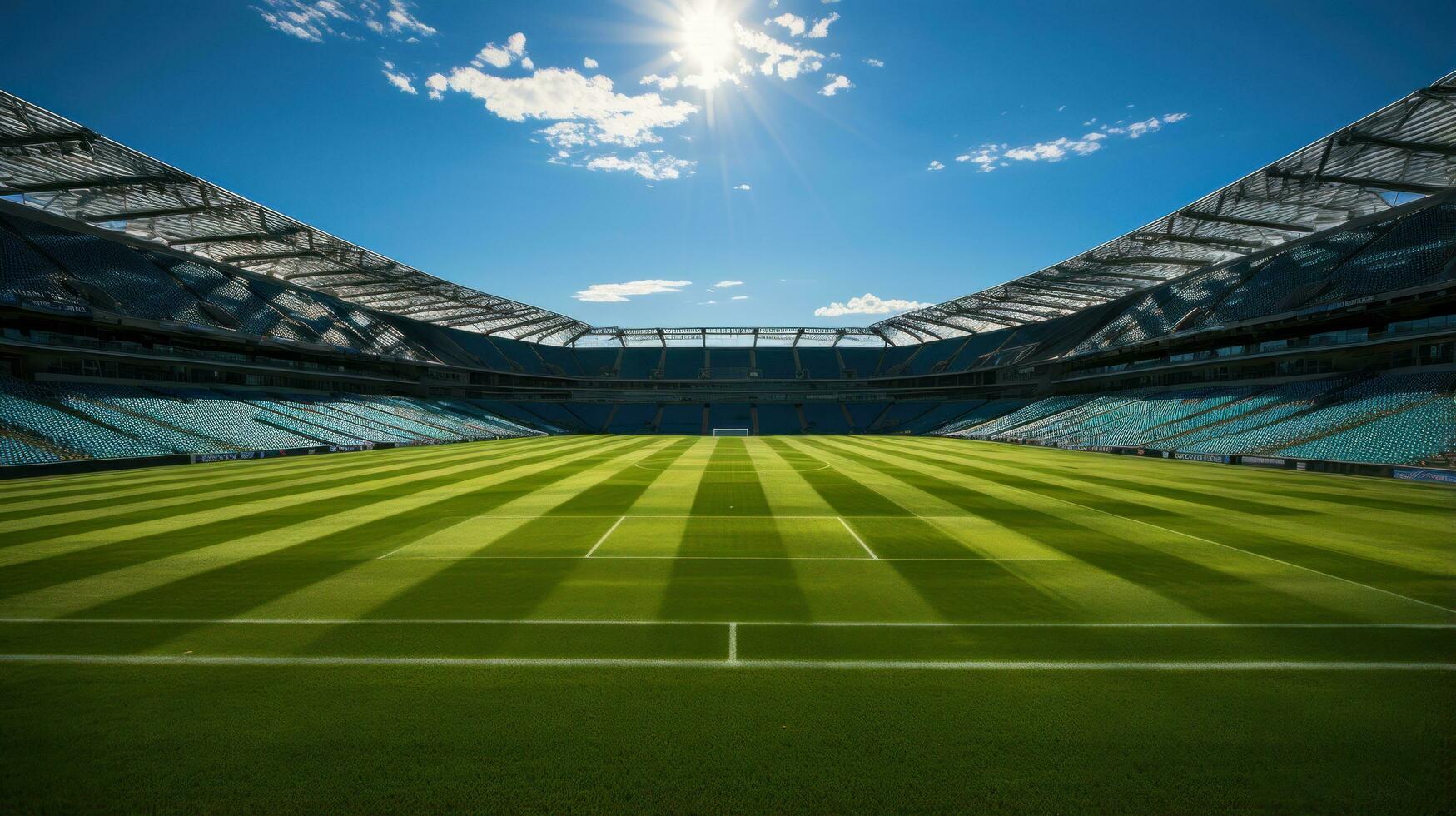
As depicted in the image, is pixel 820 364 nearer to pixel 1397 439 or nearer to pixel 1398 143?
pixel 1398 143

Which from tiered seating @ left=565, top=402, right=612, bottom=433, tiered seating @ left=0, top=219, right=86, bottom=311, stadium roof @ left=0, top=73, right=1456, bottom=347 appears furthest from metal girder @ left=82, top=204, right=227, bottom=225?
tiered seating @ left=565, top=402, right=612, bottom=433

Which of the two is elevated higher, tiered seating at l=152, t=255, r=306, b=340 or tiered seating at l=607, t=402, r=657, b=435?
tiered seating at l=152, t=255, r=306, b=340

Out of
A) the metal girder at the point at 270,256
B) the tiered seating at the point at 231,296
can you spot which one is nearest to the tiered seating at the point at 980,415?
the metal girder at the point at 270,256

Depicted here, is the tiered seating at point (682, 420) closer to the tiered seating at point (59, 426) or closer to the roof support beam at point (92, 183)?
the tiered seating at point (59, 426)

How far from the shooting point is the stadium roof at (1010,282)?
2296cm

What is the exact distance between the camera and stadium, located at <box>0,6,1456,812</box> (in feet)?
13.2

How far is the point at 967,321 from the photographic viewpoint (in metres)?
64.0

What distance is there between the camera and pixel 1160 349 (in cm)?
4428

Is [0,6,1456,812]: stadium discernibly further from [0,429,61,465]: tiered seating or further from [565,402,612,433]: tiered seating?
[565,402,612,433]: tiered seating

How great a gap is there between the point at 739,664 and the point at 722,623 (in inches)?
41.9

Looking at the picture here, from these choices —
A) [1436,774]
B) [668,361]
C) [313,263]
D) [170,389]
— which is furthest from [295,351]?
[1436,774]

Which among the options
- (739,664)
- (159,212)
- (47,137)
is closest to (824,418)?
(159,212)

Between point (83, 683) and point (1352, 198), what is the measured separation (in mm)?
49405

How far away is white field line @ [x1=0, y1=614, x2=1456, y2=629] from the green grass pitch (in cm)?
4
